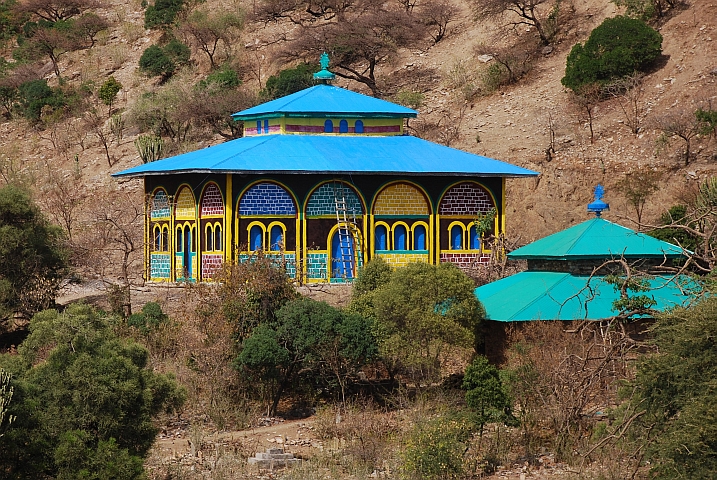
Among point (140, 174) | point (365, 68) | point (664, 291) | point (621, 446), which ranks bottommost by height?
point (621, 446)

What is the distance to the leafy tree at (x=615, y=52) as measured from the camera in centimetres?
4591

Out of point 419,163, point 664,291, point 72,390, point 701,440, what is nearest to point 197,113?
point 419,163

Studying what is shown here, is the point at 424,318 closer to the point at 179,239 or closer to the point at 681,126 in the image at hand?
the point at 179,239

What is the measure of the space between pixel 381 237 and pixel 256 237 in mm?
3395

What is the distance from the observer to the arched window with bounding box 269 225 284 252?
31.5 metres

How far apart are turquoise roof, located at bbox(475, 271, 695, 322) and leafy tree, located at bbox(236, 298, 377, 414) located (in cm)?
302

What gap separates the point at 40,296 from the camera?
100 feet

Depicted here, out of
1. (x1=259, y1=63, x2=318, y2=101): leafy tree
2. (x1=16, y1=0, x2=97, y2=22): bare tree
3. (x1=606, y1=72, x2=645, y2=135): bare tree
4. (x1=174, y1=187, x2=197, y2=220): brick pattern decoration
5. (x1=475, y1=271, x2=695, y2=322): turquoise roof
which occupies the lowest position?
(x1=475, y1=271, x2=695, y2=322): turquoise roof

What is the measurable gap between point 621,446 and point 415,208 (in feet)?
46.9

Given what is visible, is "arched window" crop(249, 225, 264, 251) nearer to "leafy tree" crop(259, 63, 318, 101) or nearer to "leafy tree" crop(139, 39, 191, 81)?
"leafy tree" crop(259, 63, 318, 101)

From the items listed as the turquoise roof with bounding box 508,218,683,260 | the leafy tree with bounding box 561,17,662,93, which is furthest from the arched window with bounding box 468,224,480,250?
the leafy tree with bounding box 561,17,662,93

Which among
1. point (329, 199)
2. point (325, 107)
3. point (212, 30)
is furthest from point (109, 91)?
point (329, 199)

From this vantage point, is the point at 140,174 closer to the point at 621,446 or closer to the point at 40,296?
the point at 40,296

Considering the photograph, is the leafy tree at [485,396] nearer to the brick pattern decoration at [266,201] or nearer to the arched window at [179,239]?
the brick pattern decoration at [266,201]
